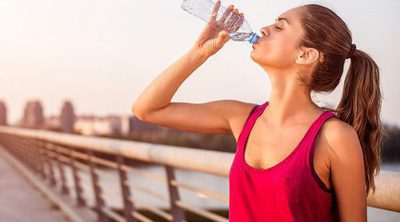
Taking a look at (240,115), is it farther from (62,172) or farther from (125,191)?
(62,172)


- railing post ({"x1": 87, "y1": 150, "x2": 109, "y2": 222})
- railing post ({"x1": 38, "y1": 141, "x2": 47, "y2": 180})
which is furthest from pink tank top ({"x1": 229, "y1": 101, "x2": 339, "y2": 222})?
railing post ({"x1": 38, "y1": 141, "x2": 47, "y2": 180})

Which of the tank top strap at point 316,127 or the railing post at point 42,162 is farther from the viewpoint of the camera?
the railing post at point 42,162

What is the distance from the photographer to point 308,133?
1676 millimetres

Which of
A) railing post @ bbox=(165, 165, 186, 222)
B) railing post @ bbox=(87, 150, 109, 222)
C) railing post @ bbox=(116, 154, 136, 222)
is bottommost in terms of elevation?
railing post @ bbox=(87, 150, 109, 222)

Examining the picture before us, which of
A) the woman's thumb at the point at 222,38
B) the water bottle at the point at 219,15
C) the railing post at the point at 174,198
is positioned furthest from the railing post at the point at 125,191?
the woman's thumb at the point at 222,38

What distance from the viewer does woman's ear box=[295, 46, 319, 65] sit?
1789 millimetres

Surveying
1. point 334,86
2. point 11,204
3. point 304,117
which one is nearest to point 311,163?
point 304,117

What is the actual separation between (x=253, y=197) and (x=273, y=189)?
81 millimetres

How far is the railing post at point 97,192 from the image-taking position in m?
6.11

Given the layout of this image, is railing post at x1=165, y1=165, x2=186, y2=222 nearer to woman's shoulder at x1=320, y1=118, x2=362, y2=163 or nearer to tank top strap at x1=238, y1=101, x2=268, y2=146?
tank top strap at x1=238, y1=101, x2=268, y2=146

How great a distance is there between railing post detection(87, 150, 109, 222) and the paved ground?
3.14 ft

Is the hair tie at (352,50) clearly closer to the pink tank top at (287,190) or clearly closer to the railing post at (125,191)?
the pink tank top at (287,190)

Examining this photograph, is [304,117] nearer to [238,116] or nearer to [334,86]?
[334,86]

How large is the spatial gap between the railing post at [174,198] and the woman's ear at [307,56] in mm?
1959
